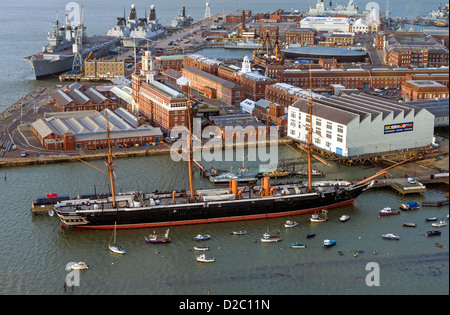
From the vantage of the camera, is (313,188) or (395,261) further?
(313,188)

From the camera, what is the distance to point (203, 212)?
17.4m

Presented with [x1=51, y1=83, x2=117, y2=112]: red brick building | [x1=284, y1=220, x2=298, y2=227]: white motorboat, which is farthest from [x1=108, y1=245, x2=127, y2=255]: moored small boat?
[x1=51, y1=83, x2=117, y2=112]: red brick building

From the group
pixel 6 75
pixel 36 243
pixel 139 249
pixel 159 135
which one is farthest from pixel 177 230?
pixel 6 75

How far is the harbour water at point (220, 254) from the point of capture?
1391 centimetres

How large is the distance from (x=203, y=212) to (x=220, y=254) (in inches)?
87.6

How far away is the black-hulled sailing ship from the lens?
55.8 feet

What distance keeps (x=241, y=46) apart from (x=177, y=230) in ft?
135

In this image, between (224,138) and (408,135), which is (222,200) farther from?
(408,135)

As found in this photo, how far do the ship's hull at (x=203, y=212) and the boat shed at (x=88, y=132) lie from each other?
7625mm

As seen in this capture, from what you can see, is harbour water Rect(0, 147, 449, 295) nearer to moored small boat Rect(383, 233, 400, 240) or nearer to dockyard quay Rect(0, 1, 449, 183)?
moored small boat Rect(383, 233, 400, 240)

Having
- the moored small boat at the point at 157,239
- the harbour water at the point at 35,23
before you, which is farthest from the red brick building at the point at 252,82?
the moored small boat at the point at 157,239

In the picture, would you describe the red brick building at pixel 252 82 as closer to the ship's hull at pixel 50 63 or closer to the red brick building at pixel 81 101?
the red brick building at pixel 81 101

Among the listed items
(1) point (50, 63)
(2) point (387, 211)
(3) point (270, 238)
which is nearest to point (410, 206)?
(2) point (387, 211)

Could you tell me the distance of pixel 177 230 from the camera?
1709 cm
